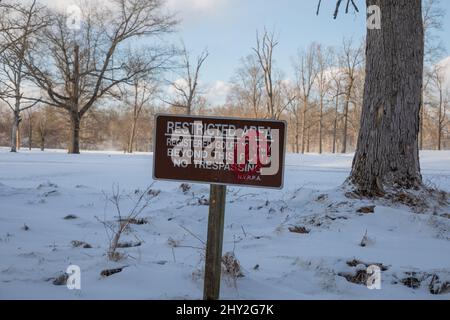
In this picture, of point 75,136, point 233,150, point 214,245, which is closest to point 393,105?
point 233,150

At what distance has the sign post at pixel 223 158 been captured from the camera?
240cm

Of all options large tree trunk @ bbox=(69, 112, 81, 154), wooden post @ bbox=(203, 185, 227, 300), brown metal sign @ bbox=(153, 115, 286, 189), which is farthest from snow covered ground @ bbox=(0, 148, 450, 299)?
large tree trunk @ bbox=(69, 112, 81, 154)

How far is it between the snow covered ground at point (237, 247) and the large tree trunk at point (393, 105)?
61cm

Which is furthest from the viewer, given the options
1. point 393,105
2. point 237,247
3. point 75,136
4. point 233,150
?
point 75,136

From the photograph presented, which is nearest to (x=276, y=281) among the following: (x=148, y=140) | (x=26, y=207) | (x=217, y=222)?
(x=217, y=222)

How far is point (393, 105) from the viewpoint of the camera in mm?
5477

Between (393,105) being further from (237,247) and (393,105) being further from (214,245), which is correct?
(214,245)

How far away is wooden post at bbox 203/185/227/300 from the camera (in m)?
2.42

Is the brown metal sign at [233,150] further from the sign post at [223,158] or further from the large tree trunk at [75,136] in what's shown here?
the large tree trunk at [75,136]

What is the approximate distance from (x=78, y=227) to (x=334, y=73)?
38225mm

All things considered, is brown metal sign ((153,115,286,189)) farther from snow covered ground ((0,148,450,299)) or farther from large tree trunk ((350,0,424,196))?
large tree trunk ((350,0,424,196))

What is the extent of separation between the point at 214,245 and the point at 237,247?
162 centimetres

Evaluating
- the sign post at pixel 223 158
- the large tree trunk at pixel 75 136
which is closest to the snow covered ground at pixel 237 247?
the sign post at pixel 223 158

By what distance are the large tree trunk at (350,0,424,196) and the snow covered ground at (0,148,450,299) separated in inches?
24.1
